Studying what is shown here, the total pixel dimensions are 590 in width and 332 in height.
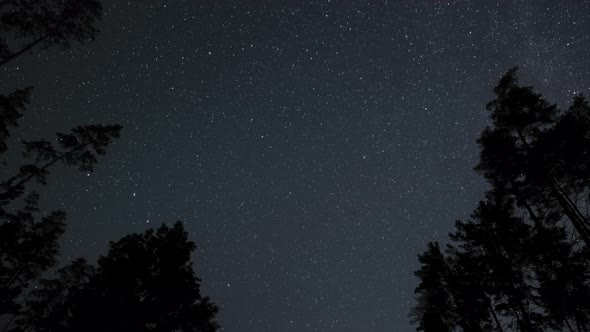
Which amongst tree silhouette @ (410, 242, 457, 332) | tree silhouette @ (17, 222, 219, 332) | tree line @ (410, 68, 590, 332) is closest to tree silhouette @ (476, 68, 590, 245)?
tree line @ (410, 68, 590, 332)

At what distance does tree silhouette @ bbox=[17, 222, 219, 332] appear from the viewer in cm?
1434

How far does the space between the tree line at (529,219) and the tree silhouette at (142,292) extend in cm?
1322

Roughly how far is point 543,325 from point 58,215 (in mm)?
31957

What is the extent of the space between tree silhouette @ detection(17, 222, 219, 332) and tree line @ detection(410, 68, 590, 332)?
13.2 metres

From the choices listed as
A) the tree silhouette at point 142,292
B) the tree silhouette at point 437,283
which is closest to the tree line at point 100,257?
the tree silhouette at point 142,292

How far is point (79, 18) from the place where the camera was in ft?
45.7

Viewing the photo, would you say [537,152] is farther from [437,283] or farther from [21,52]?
[21,52]

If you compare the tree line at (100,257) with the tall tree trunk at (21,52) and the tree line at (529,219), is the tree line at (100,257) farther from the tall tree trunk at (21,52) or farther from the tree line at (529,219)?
the tree line at (529,219)

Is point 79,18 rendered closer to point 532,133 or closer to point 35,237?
point 35,237

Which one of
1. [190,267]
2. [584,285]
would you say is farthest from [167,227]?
[584,285]

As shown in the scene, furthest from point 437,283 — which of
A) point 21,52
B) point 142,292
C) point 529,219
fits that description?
point 21,52

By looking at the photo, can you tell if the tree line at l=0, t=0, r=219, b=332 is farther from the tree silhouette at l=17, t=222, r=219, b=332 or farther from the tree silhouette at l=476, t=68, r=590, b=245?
the tree silhouette at l=476, t=68, r=590, b=245

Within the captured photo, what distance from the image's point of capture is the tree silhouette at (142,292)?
1434cm

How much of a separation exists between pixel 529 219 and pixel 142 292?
19.8 m
